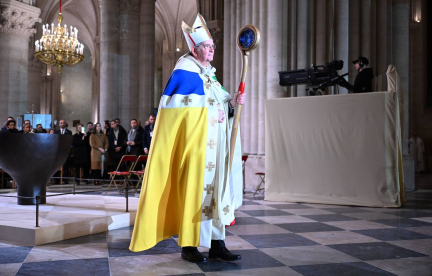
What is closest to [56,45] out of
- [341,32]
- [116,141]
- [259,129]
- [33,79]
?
[116,141]

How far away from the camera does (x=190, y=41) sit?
3.71 m

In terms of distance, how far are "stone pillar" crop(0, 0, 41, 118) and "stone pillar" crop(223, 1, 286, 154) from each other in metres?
6.11

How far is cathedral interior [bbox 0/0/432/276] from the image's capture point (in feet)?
11.6

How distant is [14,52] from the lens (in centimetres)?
1262

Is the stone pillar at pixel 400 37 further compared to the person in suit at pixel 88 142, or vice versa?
the stone pillar at pixel 400 37

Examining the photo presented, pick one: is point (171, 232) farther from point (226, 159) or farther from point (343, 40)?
point (343, 40)

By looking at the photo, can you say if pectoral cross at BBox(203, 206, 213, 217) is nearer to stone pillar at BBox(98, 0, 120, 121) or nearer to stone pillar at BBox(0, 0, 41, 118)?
stone pillar at BBox(0, 0, 41, 118)

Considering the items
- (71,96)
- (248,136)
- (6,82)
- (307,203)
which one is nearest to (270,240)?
(307,203)

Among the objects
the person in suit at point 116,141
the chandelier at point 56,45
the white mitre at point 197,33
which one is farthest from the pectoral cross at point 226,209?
the chandelier at point 56,45

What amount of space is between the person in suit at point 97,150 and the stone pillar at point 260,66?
3.54 m

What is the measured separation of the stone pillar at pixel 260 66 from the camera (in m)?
9.44

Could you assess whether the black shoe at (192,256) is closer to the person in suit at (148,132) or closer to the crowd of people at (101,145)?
the person in suit at (148,132)

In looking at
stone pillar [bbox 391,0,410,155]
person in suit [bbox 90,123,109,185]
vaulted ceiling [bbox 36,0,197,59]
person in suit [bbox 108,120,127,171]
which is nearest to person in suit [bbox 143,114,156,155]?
person in suit [bbox 108,120,127,171]

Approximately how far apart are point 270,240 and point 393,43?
9.41 meters
